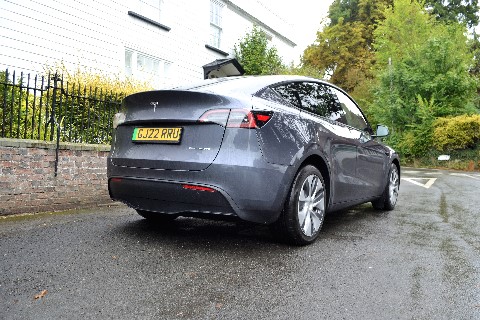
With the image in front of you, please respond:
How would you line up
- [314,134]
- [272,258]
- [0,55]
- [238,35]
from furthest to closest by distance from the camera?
[238,35]
[0,55]
[314,134]
[272,258]

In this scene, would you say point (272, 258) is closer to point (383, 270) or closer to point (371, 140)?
point (383, 270)

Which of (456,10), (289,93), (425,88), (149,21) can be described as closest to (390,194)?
(289,93)

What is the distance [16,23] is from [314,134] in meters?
7.52

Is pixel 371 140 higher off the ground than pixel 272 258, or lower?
higher

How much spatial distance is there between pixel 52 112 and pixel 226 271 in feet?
12.3

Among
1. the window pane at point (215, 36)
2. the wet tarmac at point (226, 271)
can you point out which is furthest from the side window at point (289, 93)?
the window pane at point (215, 36)

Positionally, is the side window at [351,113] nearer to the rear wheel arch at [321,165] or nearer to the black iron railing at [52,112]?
the rear wheel arch at [321,165]

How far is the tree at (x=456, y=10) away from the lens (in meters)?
40.3

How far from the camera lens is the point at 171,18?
12719 mm

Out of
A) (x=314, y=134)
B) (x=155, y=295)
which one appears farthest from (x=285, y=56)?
(x=155, y=295)

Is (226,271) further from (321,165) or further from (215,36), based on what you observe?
(215,36)

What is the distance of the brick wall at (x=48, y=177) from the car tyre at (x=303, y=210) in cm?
305

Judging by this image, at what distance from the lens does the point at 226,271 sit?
287 centimetres

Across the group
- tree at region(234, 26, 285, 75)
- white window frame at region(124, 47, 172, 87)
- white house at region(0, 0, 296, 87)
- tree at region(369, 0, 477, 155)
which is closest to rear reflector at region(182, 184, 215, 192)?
Result: white house at region(0, 0, 296, 87)
